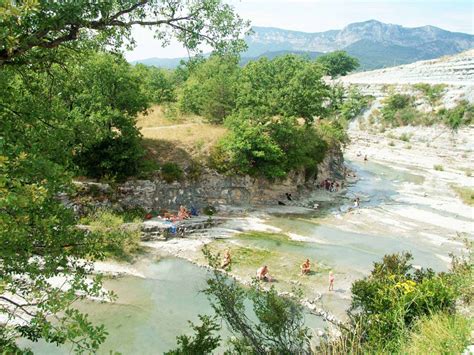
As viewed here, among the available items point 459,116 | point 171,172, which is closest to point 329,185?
point 171,172

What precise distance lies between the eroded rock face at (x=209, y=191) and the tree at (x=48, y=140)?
60.5 feet

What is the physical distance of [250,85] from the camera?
39.6m

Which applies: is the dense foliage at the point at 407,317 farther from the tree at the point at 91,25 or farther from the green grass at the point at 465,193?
the green grass at the point at 465,193

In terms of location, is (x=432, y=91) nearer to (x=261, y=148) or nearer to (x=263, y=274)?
(x=261, y=148)

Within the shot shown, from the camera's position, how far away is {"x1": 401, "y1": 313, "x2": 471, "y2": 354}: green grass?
8156 mm

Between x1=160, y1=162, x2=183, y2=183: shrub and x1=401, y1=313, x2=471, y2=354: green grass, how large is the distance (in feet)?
79.9

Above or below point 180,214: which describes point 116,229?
above

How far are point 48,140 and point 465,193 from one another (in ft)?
150

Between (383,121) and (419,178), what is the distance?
37597mm

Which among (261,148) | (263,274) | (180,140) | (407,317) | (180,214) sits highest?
(180,140)

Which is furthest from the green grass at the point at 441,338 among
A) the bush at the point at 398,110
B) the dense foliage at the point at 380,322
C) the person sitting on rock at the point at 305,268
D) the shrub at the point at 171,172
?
the bush at the point at 398,110

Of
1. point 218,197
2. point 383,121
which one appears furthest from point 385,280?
point 383,121

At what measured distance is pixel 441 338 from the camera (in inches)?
341

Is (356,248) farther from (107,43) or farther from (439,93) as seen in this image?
(439,93)
